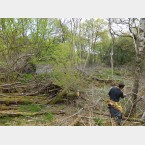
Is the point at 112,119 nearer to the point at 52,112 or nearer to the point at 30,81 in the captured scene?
the point at 52,112

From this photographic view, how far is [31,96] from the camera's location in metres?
9.91

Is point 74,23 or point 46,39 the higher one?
point 74,23

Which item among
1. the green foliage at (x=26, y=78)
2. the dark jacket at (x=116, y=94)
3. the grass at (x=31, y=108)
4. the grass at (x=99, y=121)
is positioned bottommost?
the grass at (x=31, y=108)

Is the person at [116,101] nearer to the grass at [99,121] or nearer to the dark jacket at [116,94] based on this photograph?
the dark jacket at [116,94]

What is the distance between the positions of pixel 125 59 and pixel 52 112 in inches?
612

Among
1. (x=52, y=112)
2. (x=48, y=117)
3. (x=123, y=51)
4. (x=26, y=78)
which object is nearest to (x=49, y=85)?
(x=26, y=78)

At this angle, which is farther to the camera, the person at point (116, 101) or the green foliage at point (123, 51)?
the green foliage at point (123, 51)

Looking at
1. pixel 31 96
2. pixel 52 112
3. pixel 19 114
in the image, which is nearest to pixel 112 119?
pixel 52 112

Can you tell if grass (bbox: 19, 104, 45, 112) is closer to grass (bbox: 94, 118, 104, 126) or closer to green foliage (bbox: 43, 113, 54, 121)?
green foliage (bbox: 43, 113, 54, 121)

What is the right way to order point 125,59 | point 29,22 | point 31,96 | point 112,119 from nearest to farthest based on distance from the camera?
point 112,119 → point 31,96 → point 29,22 → point 125,59

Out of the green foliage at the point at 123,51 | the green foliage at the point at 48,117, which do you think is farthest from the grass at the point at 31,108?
the green foliage at the point at 123,51

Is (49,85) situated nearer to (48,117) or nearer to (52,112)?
(52,112)

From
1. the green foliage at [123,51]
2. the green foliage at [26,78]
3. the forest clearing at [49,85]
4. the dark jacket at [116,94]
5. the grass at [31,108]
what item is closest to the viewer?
the dark jacket at [116,94]

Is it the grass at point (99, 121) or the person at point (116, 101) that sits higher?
the person at point (116, 101)
